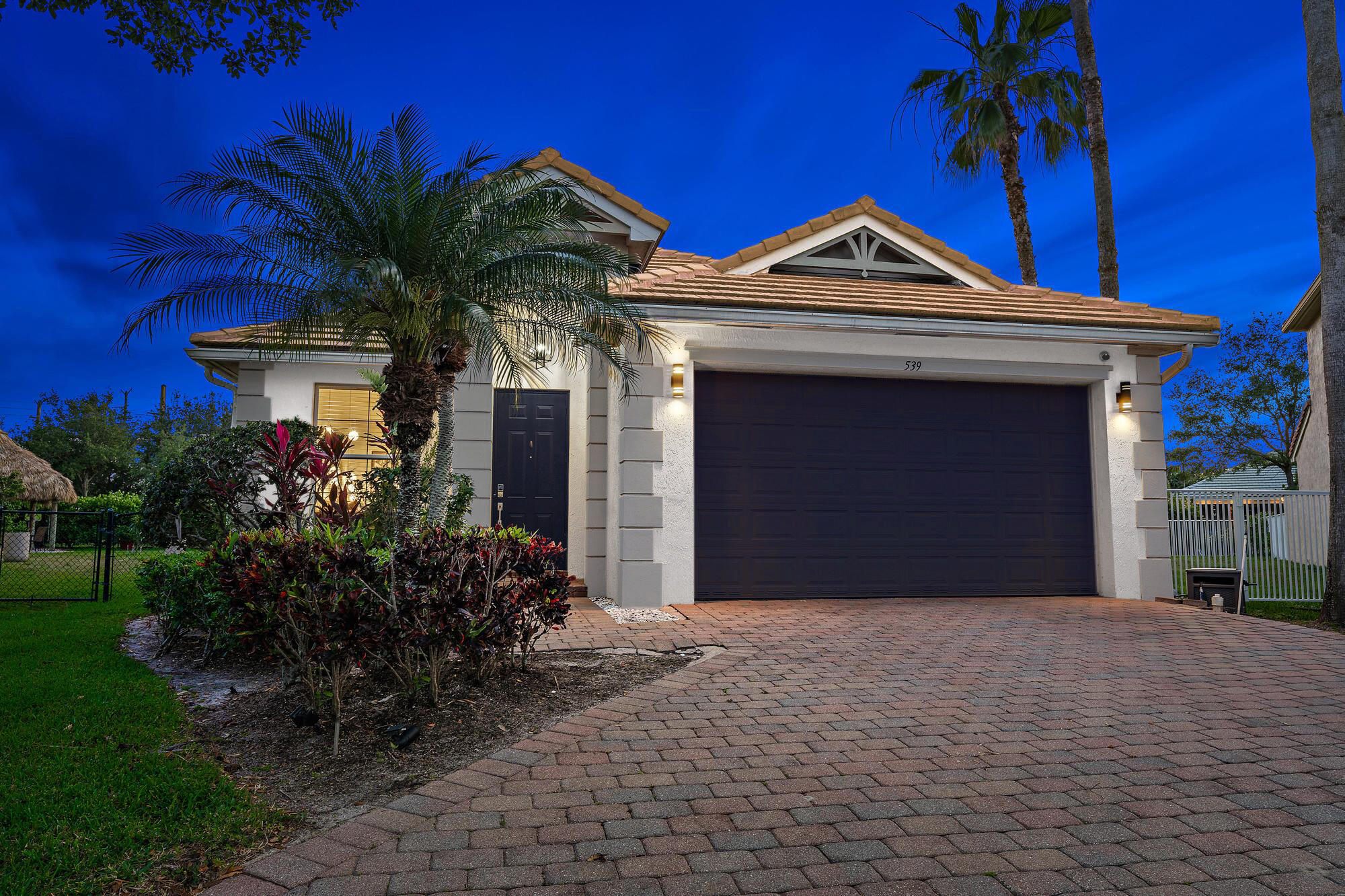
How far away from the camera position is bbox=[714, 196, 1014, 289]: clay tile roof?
10.8m

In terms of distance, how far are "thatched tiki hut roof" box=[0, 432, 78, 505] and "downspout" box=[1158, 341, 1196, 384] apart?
20327 mm

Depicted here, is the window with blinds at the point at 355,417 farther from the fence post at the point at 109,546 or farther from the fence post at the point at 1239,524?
the fence post at the point at 1239,524

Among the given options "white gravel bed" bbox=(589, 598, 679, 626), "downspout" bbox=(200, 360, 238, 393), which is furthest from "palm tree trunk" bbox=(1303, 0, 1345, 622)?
"downspout" bbox=(200, 360, 238, 393)

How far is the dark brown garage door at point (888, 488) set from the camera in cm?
958

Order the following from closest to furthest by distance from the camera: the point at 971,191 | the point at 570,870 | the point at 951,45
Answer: the point at 570,870, the point at 951,45, the point at 971,191

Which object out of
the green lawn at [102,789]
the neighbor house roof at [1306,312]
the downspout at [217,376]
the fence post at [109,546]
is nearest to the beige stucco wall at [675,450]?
the downspout at [217,376]

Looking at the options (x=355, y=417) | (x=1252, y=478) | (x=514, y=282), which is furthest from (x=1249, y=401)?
(x=514, y=282)

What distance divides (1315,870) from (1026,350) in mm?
8330

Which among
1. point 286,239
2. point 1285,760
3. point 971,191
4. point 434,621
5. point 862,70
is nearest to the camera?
point 1285,760

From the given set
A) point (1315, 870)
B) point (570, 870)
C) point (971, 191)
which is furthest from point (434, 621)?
point (971, 191)

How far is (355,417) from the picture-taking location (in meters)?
11.2

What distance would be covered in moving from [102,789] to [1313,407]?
A: 2387 centimetres

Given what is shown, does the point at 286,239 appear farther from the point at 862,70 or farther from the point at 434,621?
the point at 862,70

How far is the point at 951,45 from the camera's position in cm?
1694
